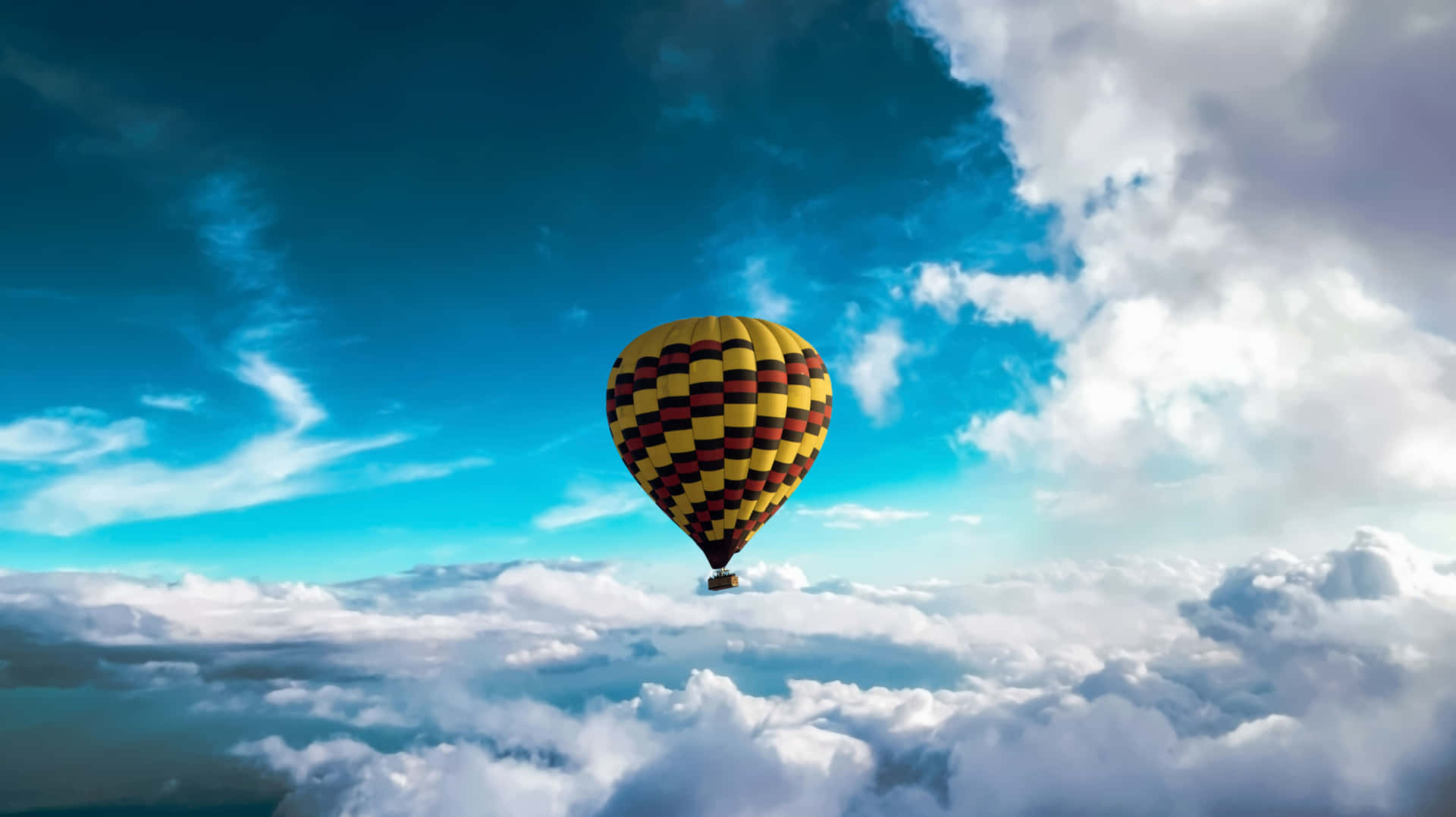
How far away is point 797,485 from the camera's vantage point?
67062mm

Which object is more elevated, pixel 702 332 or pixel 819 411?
pixel 702 332

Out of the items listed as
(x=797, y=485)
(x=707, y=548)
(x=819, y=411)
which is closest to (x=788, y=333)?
(x=819, y=411)

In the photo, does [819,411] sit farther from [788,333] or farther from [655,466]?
[655,466]

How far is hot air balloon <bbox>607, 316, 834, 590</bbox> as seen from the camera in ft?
199

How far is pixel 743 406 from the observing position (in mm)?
60562

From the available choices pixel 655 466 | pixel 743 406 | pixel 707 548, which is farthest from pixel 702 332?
pixel 707 548

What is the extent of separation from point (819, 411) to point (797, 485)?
641 cm

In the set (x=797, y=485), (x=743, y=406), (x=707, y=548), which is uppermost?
(x=743, y=406)

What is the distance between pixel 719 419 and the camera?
2384 inches

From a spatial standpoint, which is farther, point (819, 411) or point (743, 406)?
point (819, 411)

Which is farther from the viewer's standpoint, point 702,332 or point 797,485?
point 797,485

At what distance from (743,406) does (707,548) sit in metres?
11.7

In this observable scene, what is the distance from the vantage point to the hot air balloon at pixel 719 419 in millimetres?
60656

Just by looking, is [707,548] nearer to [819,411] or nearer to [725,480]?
[725,480]
